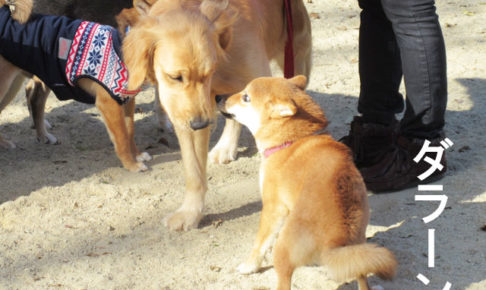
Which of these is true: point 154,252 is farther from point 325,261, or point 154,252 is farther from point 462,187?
point 462,187

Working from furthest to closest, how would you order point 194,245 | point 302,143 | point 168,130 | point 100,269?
1. point 168,130
2. point 194,245
3. point 100,269
4. point 302,143

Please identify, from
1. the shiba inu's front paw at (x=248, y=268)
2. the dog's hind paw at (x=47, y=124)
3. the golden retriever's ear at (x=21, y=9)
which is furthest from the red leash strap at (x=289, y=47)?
the dog's hind paw at (x=47, y=124)

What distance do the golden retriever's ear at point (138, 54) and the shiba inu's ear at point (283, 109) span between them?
696 mm

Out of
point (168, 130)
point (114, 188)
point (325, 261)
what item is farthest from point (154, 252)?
point (168, 130)

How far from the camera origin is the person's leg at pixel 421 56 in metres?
3.36

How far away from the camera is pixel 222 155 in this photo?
420 cm

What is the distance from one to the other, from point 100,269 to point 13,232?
0.62 meters

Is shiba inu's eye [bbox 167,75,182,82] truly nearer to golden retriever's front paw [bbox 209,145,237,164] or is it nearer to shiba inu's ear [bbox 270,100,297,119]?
shiba inu's ear [bbox 270,100,297,119]

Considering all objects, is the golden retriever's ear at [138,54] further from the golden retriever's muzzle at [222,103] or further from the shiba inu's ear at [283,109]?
the shiba inu's ear at [283,109]

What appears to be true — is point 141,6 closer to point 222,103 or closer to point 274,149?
point 222,103

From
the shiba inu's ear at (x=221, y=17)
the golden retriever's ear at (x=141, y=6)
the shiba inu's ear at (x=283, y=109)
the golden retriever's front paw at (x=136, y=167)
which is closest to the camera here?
the shiba inu's ear at (x=283, y=109)

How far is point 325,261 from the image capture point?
95.0 inches

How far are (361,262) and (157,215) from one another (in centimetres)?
151

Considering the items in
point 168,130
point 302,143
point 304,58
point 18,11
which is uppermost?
point 18,11
